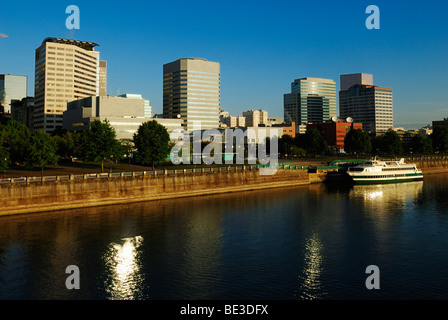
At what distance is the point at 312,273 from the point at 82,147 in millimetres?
77276

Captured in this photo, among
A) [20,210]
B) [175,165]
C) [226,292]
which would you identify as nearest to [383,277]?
[226,292]

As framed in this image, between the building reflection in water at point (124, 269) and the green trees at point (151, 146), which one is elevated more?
the green trees at point (151, 146)

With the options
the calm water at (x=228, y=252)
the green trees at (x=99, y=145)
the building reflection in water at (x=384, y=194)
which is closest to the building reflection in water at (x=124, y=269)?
the calm water at (x=228, y=252)

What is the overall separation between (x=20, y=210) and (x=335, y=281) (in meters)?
51.8

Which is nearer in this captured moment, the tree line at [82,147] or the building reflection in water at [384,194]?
the tree line at [82,147]

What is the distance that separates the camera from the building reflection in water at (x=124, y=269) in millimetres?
32562

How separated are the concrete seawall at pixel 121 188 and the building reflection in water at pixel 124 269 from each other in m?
25.0

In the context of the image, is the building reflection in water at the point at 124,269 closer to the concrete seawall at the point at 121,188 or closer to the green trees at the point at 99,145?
the concrete seawall at the point at 121,188

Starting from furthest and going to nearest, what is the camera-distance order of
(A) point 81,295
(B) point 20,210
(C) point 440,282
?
(B) point 20,210 → (C) point 440,282 → (A) point 81,295

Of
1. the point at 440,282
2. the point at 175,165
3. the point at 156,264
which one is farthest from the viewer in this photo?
the point at 175,165

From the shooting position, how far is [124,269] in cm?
3781
